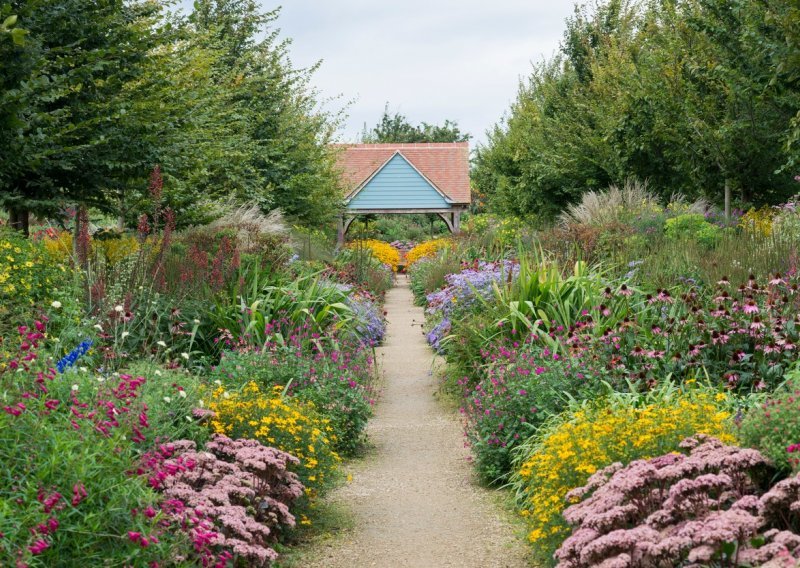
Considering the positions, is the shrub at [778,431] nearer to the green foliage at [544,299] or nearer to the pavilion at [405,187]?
the green foliage at [544,299]

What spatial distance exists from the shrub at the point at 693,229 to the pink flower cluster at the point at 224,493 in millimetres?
10319

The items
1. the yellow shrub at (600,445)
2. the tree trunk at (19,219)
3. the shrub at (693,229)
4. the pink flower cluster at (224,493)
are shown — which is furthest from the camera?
the shrub at (693,229)

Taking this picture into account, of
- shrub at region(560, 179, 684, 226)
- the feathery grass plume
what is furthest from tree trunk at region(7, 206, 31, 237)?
the feathery grass plume

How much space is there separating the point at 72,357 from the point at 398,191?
99.3 ft

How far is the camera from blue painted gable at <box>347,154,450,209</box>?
117 feet

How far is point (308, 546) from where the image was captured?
18.5ft

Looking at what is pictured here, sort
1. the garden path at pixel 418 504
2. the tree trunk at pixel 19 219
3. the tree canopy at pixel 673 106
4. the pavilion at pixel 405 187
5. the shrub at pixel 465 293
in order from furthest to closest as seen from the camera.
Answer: the pavilion at pixel 405 187, the tree canopy at pixel 673 106, the shrub at pixel 465 293, the tree trunk at pixel 19 219, the garden path at pixel 418 504

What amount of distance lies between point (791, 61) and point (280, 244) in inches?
275

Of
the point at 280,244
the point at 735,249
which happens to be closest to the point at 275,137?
the point at 280,244

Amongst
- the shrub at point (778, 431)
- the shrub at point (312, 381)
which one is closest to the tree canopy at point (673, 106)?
the shrub at point (312, 381)

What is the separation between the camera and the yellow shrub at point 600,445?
16.4ft

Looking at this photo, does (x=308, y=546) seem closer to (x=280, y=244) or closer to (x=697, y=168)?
(x=280, y=244)

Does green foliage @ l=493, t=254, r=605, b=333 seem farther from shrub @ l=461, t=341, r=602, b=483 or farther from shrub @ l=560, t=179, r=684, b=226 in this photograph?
shrub @ l=560, t=179, r=684, b=226

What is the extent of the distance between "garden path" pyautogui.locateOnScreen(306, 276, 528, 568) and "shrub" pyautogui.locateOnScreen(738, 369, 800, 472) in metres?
1.52
